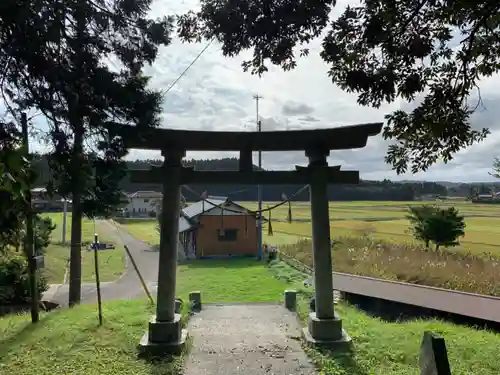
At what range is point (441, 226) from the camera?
2053 cm

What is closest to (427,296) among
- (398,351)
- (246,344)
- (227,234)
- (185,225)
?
(398,351)

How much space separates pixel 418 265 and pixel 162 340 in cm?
1231

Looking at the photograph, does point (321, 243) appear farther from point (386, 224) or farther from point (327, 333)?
point (386, 224)

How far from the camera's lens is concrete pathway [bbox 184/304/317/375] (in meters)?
6.41

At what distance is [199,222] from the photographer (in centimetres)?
2755

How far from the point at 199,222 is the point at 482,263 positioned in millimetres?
16508

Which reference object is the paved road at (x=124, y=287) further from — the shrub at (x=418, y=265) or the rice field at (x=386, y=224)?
the shrub at (x=418, y=265)

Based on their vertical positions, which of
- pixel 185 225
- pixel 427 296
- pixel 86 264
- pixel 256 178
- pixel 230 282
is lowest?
pixel 86 264

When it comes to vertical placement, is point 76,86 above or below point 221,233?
above

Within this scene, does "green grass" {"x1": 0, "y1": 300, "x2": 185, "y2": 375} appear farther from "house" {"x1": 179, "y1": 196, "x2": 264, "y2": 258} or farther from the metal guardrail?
"house" {"x1": 179, "y1": 196, "x2": 264, "y2": 258}

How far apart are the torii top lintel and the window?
2025cm

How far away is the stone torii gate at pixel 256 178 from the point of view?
7324 millimetres

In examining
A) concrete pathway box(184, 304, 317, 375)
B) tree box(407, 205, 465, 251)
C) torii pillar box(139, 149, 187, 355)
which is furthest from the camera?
tree box(407, 205, 465, 251)

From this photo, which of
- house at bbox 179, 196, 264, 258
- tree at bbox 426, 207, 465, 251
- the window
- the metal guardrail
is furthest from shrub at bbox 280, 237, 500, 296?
the window
